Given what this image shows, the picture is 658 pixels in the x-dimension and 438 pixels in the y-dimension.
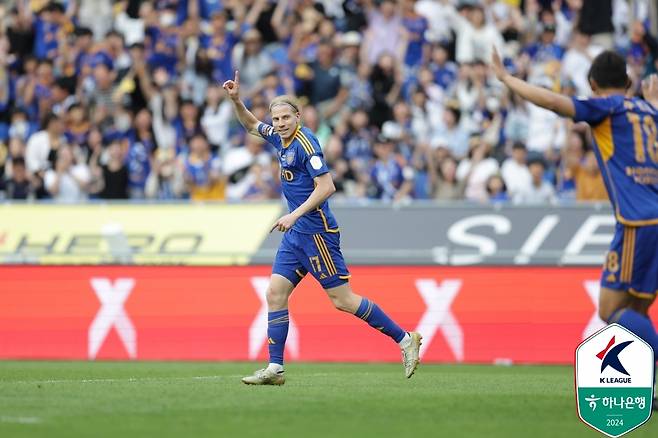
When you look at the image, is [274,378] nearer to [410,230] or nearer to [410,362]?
[410,362]

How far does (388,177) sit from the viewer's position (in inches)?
792

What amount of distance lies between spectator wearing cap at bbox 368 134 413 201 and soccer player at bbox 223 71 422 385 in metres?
8.17

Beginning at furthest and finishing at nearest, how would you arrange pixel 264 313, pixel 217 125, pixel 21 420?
pixel 217 125 < pixel 264 313 < pixel 21 420

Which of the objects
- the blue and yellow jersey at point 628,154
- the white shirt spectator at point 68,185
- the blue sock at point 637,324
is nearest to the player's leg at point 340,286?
the blue sock at point 637,324

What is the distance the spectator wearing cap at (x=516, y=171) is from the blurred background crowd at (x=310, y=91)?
33 mm

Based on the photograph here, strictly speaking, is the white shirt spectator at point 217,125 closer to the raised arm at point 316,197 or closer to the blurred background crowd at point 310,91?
the blurred background crowd at point 310,91

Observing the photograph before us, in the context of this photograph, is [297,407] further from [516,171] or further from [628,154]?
[516,171]

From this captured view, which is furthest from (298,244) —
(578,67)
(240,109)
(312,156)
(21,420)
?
(578,67)

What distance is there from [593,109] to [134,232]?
1030cm

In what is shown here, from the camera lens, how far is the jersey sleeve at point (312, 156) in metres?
11.3

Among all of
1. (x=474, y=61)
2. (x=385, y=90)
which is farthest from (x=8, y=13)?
(x=474, y=61)

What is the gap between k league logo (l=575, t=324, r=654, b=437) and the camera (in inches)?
347

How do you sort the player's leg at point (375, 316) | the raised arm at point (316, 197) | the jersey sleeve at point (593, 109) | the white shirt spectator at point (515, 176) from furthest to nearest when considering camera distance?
the white shirt spectator at point (515, 176) < the player's leg at point (375, 316) < the raised arm at point (316, 197) < the jersey sleeve at point (593, 109)

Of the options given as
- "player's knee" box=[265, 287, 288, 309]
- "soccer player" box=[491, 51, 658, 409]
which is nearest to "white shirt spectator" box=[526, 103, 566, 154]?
"player's knee" box=[265, 287, 288, 309]
